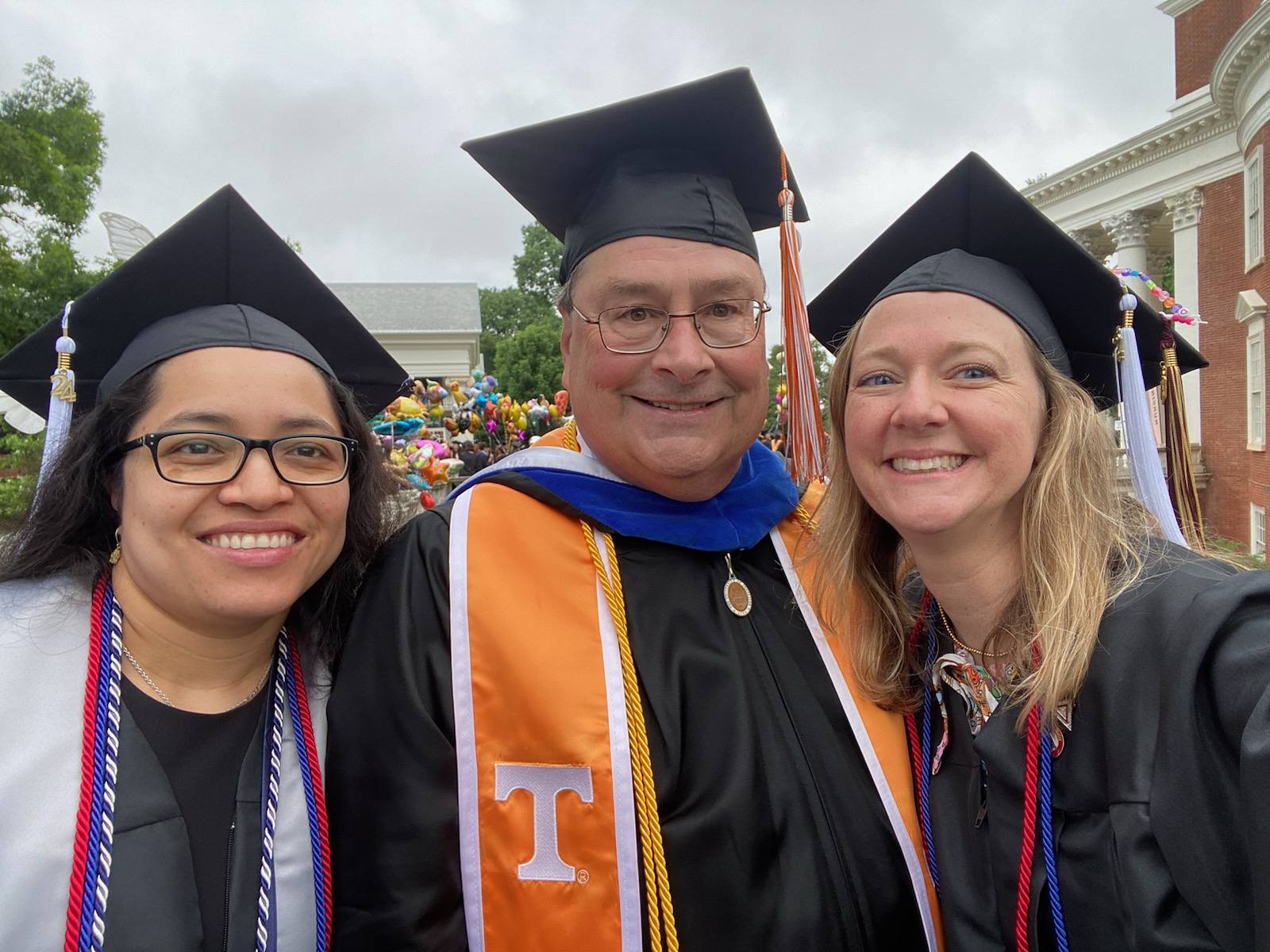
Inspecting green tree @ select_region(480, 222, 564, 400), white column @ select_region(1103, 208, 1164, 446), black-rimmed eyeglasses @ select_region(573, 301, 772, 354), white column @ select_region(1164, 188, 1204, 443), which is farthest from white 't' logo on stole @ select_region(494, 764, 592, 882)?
green tree @ select_region(480, 222, 564, 400)

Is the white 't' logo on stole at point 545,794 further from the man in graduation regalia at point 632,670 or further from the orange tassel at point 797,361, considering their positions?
the orange tassel at point 797,361

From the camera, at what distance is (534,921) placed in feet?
5.01

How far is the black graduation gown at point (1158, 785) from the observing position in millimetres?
1153

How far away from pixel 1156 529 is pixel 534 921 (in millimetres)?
1479

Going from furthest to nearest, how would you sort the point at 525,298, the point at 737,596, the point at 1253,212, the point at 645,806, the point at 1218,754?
the point at 525,298 → the point at 1253,212 → the point at 737,596 → the point at 645,806 → the point at 1218,754

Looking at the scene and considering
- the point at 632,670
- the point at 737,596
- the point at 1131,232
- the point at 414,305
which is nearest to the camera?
the point at 632,670

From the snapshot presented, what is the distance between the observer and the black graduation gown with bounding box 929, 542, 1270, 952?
115cm

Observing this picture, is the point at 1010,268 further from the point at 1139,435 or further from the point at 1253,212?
the point at 1253,212

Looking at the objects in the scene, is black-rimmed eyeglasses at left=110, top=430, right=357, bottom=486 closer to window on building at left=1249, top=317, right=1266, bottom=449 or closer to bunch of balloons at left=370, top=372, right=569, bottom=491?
bunch of balloons at left=370, top=372, right=569, bottom=491

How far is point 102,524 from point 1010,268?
203cm

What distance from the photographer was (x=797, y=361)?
7.22 ft

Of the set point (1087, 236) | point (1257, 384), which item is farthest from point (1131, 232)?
point (1257, 384)

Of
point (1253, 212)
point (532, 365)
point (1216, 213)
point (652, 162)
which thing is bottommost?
point (652, 162)

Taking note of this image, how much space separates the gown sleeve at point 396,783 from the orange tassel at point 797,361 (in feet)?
3.51
